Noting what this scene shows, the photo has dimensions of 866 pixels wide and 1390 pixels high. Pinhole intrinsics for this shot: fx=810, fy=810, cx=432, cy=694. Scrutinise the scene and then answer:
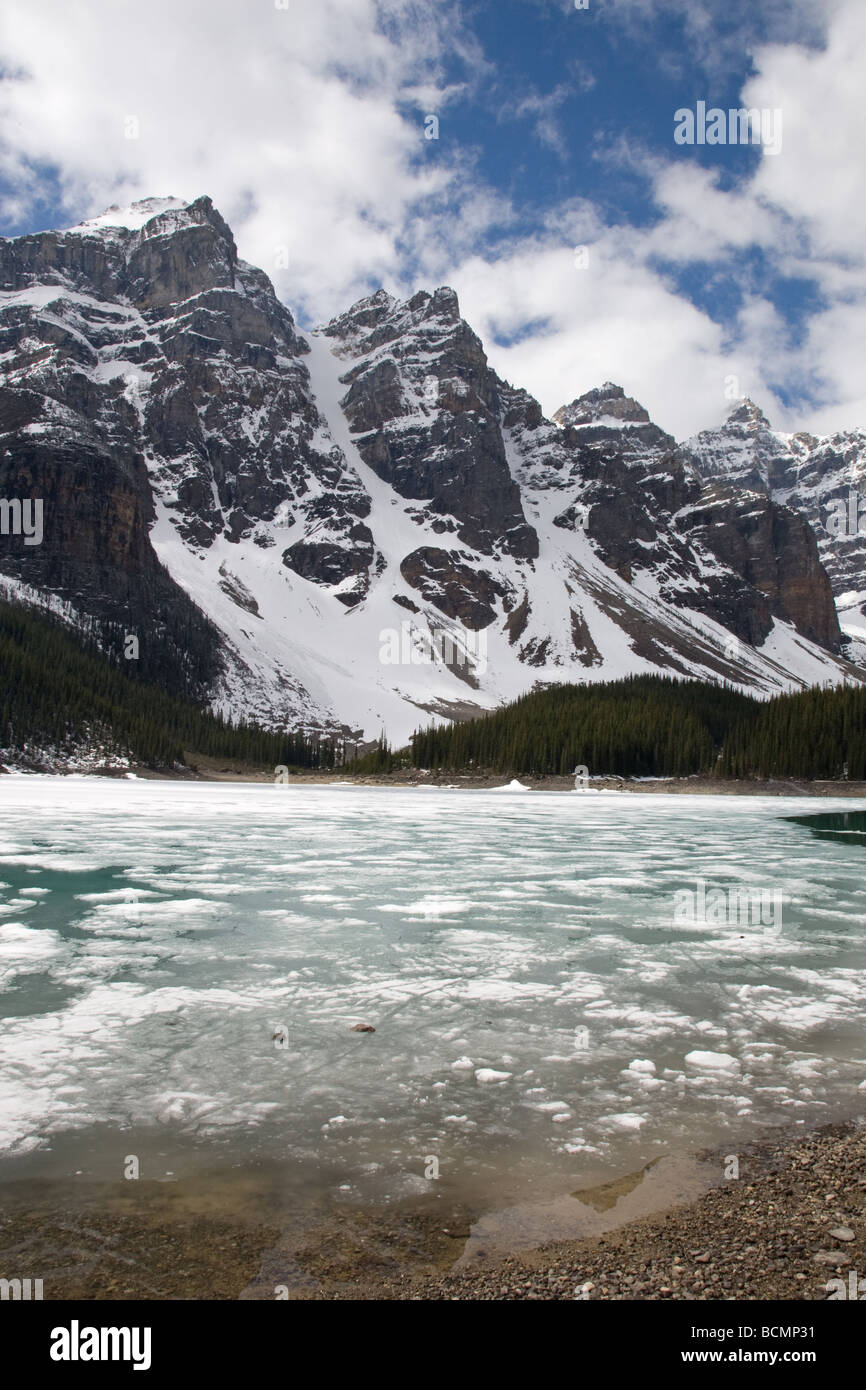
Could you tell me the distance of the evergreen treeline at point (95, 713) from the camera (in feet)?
285

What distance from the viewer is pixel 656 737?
9012 centimetres

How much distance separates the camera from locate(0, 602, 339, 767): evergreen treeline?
8681 centimetres

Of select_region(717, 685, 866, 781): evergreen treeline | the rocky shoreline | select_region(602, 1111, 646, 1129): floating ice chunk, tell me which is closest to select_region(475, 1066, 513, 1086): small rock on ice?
select_region(602, 1111, 646, 1129): floating ice chunk

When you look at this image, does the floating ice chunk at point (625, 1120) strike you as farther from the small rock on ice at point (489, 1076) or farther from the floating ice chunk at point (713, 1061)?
the floating ice chunk at point (713, 1061)

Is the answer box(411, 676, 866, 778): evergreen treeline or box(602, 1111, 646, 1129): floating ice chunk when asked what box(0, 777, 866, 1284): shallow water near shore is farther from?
box(411, 676, 866, 778): evergreen treeline

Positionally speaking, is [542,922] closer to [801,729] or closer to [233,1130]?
[233,1130]

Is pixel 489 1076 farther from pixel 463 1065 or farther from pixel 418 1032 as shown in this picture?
pixel 418 1032

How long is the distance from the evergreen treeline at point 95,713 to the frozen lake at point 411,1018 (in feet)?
251

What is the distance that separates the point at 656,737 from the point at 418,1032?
3399 inches

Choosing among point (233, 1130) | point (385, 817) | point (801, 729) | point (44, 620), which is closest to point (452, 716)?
point (44, 620)

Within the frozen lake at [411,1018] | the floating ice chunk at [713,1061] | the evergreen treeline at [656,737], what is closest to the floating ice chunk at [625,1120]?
the frozen lake at [411,1018]

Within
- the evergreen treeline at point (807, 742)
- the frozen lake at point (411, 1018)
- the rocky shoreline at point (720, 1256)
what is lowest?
the frozen lake at point (411, 1018)

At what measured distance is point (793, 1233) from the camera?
13.9 ft

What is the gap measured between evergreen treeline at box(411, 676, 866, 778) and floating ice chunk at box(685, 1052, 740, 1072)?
73480 millimetres
